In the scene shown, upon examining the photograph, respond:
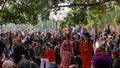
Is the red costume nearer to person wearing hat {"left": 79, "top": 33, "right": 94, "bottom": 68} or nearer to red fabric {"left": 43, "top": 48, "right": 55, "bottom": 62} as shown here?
person wearing hat {"left": 79, "top": 33, "right": 94, "bottom": 68}

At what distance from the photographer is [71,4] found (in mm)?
17828

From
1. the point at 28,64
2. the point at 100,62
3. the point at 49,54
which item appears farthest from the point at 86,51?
the point at 28,64

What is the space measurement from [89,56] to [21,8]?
395 cm

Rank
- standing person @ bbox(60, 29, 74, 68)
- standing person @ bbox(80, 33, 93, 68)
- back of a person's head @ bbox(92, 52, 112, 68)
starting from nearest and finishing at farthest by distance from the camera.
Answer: back of a person's head @ bbox(92, 52, 112, 68), standing person @ bbox(80, 33, 93, 68), standing person @ bbox(60, 29, 74, 68)

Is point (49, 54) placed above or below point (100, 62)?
below

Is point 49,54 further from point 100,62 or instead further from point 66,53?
point 100,62

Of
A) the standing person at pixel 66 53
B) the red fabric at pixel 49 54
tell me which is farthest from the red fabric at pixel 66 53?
the red fabric at pixel 49 54

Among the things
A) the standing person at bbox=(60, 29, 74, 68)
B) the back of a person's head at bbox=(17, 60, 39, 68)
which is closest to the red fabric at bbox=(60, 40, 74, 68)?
the standing person at bbox=(60, 29, 74, 68)

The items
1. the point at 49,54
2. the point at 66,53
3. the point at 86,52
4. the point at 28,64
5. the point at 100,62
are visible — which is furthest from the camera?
the point at 49,54

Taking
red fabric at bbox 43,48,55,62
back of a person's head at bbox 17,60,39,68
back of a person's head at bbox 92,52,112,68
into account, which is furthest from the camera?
red fabric at bbox 43,48,55,62

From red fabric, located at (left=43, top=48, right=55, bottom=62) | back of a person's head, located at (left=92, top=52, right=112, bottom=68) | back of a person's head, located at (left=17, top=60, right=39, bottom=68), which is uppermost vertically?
back of a person's head, located at (left=17, top=60, right=39, bottom=68)

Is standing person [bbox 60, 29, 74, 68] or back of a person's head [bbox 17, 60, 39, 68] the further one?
standing person [bbox 60, 29, 74, 68]

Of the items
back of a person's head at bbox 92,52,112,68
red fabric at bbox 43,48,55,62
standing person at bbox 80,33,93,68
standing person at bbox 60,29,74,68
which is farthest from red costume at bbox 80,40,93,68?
back of a person's head at bbox 92,52,112,68

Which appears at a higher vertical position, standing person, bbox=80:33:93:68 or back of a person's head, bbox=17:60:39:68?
back of a person's head, bbox=17:60:39:68
